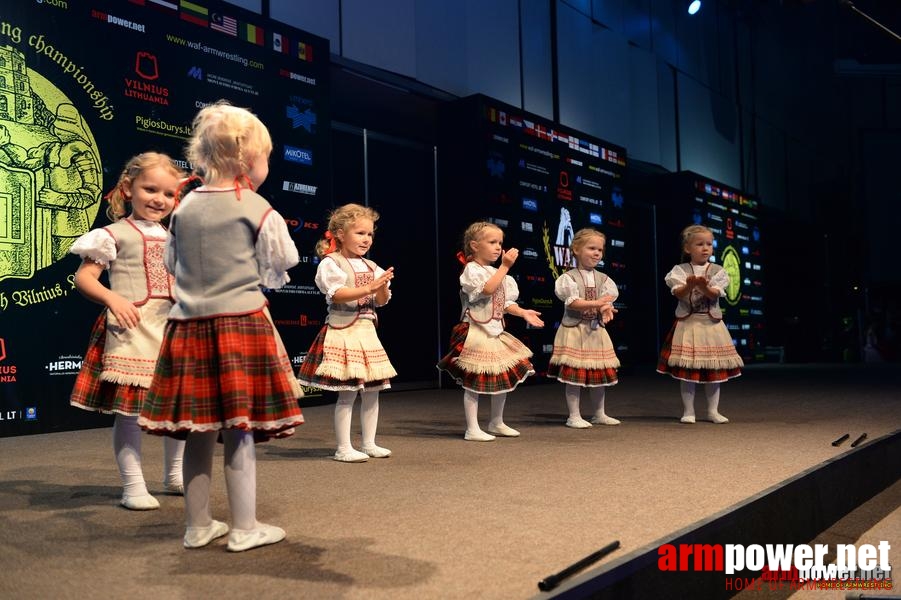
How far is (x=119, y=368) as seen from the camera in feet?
7.93

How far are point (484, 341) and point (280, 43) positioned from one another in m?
3.05

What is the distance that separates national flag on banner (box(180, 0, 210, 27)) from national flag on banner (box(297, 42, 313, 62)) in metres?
0.77

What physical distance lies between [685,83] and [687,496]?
10326 millimetres

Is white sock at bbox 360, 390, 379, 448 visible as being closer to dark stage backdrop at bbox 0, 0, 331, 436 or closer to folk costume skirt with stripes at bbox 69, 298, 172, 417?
folk costume skirt with stripes at bbox 69, 298, 172, 417

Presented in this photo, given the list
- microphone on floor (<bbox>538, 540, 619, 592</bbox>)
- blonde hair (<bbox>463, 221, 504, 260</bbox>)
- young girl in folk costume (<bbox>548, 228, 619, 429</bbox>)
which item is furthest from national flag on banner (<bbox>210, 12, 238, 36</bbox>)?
microphone on floor (<bbox>538, 540, 619, 592</bbox>)

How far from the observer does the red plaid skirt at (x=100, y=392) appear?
2.40 metres

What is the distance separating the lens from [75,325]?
4.51m

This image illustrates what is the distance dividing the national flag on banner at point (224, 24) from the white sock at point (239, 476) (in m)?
4.14

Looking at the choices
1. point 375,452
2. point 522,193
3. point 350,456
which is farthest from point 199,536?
point 522,193

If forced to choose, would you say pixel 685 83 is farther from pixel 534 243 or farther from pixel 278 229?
pixel 278 229

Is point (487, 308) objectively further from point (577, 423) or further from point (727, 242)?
point (727, 242)

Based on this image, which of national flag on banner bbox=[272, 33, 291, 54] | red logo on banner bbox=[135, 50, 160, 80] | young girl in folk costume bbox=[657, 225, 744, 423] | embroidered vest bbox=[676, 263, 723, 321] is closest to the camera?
young girl in folk costume bbox=[657, 225, 744, 423]

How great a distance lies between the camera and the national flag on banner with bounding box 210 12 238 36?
17.2ft

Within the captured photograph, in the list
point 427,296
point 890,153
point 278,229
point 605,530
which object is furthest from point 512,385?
point 890,153
